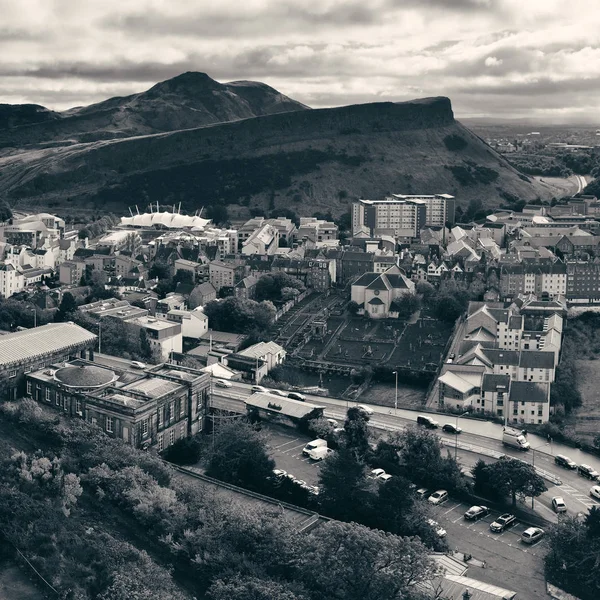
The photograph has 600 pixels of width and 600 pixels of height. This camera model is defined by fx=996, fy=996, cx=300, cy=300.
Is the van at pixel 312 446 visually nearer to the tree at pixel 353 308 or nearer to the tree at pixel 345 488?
the tree at pixel 345 488

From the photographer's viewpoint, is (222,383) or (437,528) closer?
(437,528)

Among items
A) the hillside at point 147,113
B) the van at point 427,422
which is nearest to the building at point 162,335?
the van at point 427,422

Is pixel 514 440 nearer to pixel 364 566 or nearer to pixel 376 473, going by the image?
pixel 376 473

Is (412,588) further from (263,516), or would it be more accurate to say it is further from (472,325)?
(472,325)

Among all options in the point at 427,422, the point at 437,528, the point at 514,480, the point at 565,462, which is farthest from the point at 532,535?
the point at 427,422

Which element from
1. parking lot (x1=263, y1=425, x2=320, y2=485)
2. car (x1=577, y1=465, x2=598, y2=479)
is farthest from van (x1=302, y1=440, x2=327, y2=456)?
car (x1=577, y1=465, x2=598, y2=479)

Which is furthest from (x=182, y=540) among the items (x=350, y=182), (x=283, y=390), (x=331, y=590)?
(x=350, y=182)
